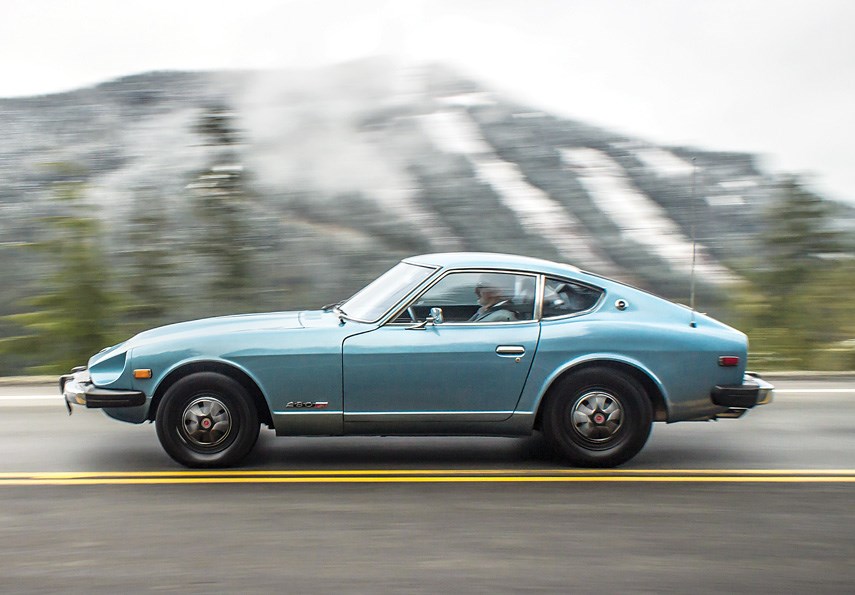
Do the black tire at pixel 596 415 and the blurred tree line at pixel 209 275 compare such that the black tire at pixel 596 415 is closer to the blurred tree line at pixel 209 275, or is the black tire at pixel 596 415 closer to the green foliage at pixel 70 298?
the blurred tree line at pixel 209 275

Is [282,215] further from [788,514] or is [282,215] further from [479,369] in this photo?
[788,514]

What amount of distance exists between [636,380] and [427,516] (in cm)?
184

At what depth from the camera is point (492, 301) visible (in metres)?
6.71

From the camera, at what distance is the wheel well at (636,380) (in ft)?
21.4

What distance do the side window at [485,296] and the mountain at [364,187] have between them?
603 centimetres

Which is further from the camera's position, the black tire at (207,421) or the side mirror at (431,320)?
the side mirror at (431,320)

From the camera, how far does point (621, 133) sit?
14.8 metres

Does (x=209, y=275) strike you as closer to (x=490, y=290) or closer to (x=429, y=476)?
(x=490, y=290)

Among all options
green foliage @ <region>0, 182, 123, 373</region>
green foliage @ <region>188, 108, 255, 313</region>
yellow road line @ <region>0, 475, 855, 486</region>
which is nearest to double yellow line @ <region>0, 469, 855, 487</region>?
yellow road line @ <region>0, 475, 855, 486</region>


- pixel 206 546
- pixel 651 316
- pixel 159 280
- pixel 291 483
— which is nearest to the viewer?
pixel 206 546

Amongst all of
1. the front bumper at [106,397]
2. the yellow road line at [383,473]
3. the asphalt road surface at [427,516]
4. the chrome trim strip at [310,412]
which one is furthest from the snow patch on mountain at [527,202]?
the front bumper at [106,397]

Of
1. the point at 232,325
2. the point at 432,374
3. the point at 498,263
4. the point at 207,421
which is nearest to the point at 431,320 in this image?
the point at 432,374

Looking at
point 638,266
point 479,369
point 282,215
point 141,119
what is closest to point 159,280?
point 282,215

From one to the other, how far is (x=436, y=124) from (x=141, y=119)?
4.40 metres
